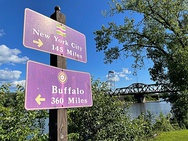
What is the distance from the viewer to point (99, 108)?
169 inches

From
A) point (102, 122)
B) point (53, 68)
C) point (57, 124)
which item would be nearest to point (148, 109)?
point (102, 122)

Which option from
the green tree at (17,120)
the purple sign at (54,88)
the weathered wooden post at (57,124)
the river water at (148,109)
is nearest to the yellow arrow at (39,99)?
the purple sign at (54,88)

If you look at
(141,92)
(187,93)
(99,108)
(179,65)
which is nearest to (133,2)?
(179,65)

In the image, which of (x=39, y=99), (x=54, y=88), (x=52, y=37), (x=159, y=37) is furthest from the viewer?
(x=159, y=37)

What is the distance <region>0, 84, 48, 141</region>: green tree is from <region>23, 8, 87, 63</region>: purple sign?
147cm

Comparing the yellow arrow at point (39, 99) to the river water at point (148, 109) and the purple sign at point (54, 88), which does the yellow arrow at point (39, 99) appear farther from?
the river water at point (148, 109)

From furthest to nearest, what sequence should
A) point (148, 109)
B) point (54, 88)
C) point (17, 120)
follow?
1. point (148, 109)
2. point (17, 120)
3. point (54, 88)

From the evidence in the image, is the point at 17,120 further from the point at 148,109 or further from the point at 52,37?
the point at 148,109

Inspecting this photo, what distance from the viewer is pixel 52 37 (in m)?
1.88

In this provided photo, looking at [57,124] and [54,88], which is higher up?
[54,88]

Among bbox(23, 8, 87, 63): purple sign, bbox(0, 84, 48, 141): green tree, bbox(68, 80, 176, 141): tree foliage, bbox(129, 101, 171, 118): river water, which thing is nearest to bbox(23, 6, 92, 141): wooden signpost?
bbox(23, 8, 87, 63): purple sign

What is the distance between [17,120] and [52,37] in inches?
66.2

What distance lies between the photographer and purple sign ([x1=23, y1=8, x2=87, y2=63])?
1.67 meters

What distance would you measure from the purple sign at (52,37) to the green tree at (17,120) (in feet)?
4.84
